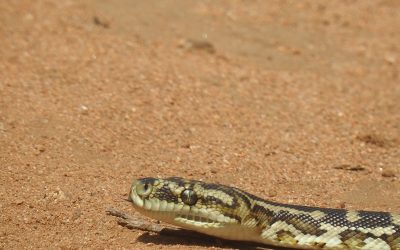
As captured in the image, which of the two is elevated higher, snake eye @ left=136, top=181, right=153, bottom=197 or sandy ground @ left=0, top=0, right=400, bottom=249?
sandy ground @ left=0, top=0, right=400, bottom=249

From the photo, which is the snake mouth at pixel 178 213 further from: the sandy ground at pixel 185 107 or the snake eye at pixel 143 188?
the sandy ground at pixel 185 107

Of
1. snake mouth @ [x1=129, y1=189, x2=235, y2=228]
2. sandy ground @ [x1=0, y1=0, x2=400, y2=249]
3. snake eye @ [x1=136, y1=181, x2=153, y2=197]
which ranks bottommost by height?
snake mouth @ [x1=129, y1=189, x2=235, y2=228]

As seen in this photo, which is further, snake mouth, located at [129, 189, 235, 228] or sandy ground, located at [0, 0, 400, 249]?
sandy ground, located at [0, 0, 400, 249]

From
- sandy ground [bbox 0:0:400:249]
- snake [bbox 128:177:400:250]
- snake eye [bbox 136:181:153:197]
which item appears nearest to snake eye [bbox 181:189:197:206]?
snake [bbox 128:177:400:250]

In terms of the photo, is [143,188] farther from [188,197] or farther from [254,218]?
[254,218]

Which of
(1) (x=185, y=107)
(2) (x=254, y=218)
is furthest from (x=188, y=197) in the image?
(1) (x=185, y=107)

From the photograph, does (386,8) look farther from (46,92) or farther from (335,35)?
(46,92)

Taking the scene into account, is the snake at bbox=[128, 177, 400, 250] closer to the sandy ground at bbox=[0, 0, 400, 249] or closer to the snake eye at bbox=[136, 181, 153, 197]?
the snake eye at bbox=[136, 181, 153, 197]
